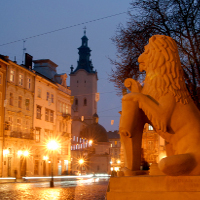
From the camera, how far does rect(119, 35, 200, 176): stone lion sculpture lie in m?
3.97

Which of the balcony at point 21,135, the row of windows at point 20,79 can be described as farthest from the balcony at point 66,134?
the row of windows at point 20,79

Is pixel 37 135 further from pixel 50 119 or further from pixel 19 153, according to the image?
pixel 19 153

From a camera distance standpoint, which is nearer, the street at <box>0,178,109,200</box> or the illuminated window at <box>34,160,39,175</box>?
the street at <box>0,178,109,200</box>

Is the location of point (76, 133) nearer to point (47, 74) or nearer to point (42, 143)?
point (47, 74)

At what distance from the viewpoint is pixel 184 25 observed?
12938 mm

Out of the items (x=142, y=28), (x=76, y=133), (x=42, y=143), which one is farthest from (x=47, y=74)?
(x=142, y=28)

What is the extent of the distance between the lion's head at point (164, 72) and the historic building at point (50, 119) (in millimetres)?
35407

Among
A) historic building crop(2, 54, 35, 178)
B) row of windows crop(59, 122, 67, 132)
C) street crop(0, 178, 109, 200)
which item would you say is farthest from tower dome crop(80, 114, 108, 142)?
street crop(0, 178, 109, 200)

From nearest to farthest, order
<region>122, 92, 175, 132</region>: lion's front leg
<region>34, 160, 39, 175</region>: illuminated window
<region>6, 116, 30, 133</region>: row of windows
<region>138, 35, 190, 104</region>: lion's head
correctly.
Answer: <region>122, 92, 175, 132</region>: lion's front leg, <region>138, 35, 190, 104</region>: lion's head, <region>6, 116, 30, 133</region>: row of windows, <region>34, 160, 39, 175</region>: illuminated window

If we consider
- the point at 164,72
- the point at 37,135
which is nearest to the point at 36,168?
the point at 37,135

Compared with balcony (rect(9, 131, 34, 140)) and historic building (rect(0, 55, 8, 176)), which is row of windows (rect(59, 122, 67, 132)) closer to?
balcony (rect(9, 131, 34, 140))

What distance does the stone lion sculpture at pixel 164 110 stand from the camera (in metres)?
3.97

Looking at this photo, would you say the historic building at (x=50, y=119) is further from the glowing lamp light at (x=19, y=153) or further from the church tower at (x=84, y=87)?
the church tower at (x=84, y=87)

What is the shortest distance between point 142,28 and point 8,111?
90.2 ft
